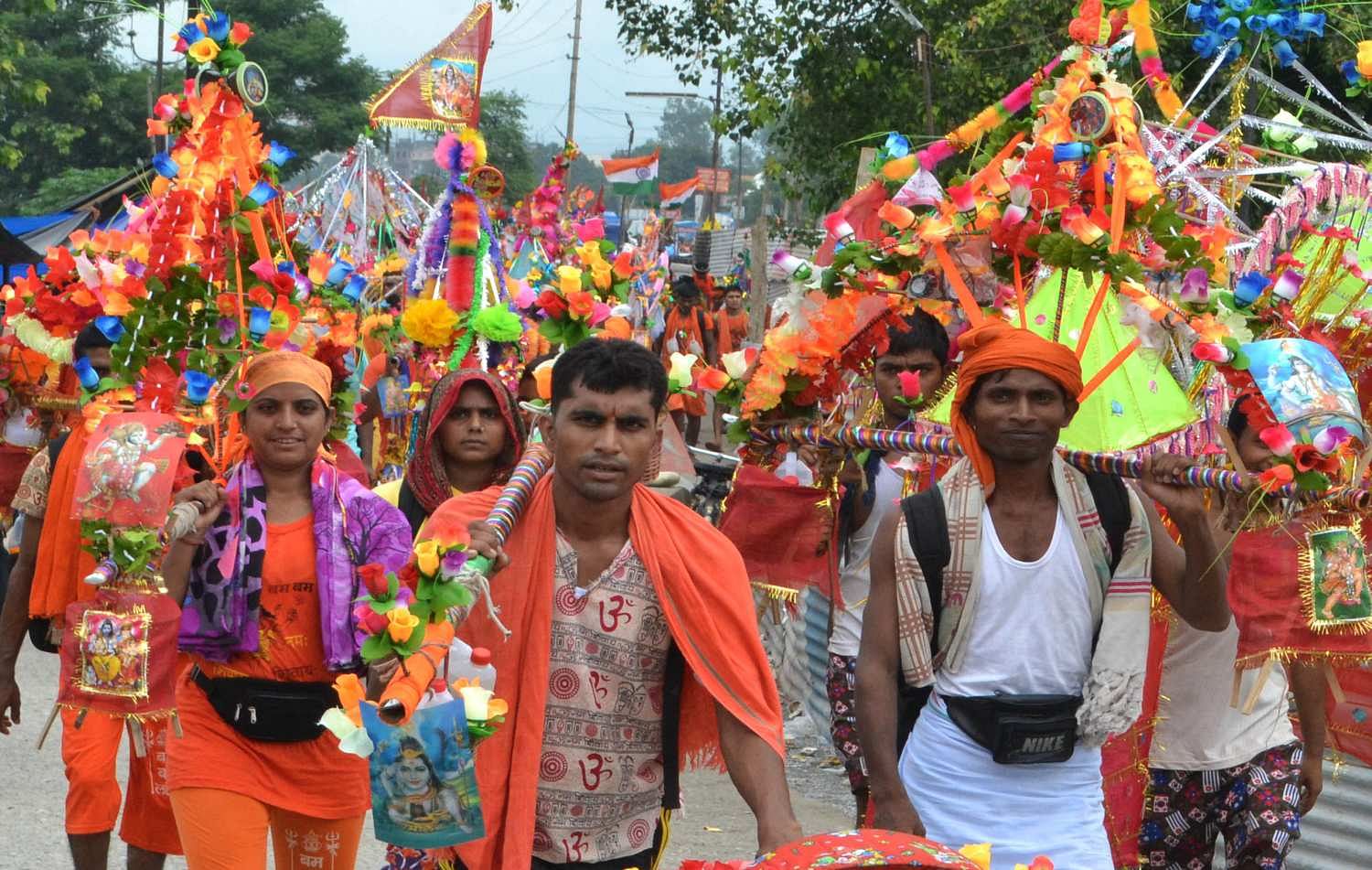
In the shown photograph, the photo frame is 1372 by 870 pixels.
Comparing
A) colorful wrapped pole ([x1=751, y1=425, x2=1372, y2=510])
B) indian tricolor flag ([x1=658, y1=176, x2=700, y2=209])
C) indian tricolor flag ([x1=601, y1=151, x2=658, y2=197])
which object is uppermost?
indian tricolor flag ([x1=601, y1=151, x2=658, y2=197])

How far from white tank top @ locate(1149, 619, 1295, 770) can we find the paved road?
1.94m

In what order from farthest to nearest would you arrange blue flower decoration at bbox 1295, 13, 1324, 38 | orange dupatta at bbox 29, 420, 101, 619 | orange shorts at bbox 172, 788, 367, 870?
orange dupatta at bbox 29, 420, 101, 619 < blue flower decoration at bbox 1295, 13, 1324, 38 < orange shorts at bbox 172, 788, 367, 870

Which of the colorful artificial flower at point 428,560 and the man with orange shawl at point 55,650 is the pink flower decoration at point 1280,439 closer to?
the colorful artificial flower at point 428,560

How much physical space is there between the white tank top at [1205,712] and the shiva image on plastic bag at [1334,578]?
2.75 feet

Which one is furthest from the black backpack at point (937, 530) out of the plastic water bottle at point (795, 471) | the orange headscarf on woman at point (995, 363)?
the plastic water bottle at point (795, 471)

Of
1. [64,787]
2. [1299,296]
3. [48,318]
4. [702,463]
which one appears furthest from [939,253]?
[702,463]

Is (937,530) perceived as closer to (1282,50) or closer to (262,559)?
(262,559)

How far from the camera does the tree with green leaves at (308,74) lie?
48000 millimetres

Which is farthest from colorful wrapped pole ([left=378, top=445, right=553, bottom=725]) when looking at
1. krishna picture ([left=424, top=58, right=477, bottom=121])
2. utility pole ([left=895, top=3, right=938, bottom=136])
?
krishna picture ([left=424, top=58, right=477, bottom=121])

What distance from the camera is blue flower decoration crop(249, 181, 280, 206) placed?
583 centimetres

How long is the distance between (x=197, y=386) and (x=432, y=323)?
2.39 meters

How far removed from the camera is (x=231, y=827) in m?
4.81

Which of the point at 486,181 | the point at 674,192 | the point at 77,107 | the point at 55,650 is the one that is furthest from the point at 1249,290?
the point at 77,107

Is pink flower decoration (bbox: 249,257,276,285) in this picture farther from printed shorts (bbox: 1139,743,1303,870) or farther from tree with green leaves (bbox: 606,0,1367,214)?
tree with green leaves (bbox: 606,0,1367,214)
